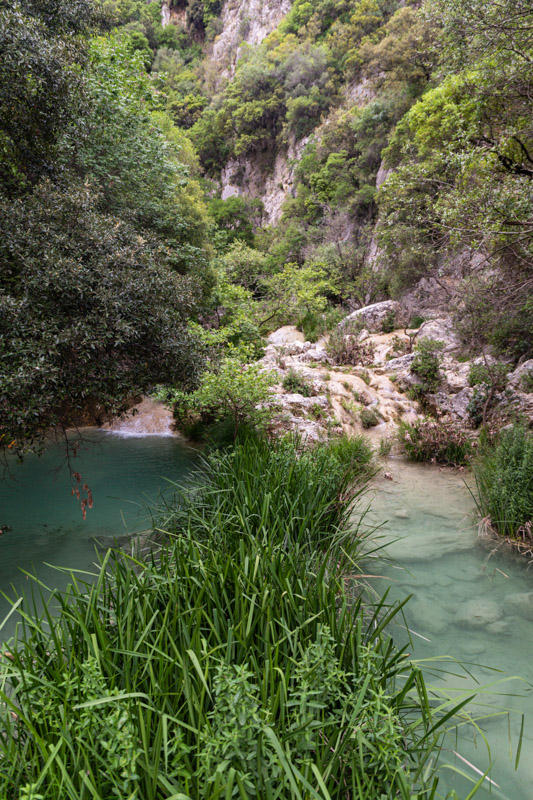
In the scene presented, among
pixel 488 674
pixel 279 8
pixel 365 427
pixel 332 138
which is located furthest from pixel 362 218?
pixel 279 8

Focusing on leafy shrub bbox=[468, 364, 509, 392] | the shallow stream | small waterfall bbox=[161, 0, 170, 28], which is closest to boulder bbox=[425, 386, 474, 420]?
leafy shrub bbox=[468, 364, 509, 392]

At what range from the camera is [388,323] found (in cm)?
1532

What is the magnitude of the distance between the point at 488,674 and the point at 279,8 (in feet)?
148

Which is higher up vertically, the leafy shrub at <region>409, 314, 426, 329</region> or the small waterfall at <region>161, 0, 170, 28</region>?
the small waterfall at <region>161, 0, 170, 28</region>

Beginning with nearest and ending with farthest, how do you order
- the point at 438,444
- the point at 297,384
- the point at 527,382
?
the point at 438,444, the point at 527,382, the point at 297,384

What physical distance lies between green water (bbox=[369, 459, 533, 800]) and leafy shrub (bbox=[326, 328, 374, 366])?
703cm

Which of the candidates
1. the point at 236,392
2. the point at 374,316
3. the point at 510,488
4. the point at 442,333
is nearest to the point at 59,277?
the point at 236,392

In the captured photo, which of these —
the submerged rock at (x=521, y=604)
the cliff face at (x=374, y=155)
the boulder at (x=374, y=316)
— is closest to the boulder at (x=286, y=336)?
the boulder at (x=374, y=316)

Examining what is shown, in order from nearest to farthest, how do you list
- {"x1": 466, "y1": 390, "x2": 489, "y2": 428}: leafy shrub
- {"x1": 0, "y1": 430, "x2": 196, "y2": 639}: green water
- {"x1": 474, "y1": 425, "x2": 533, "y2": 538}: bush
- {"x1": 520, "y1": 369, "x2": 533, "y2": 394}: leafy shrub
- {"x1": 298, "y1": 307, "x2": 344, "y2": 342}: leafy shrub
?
{"x1": 474, "y1": 425, "x2": 533, "y2": 538}: bush < {"x1": 0, "y1": 430, "x2": 196, "y2": 639}: green water < {"x1": 520, "y1": 369, "x2": 533, "y2": 394}: leafy shrub < {"x1": 466, "y1": 390, "x2": 489, "y2": 428}: leafy shrub < {"x1": 298, "y1": 307, "x2": 344, "y2": 342}: leafy shrub

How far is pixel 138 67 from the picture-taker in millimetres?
9680

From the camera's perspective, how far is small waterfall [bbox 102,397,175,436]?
35.3 feet

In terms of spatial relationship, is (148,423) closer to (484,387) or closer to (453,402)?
(453,402)

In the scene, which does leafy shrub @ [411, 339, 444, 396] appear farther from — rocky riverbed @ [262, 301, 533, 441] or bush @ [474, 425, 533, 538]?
bush @ [474, 425, 533, 538]

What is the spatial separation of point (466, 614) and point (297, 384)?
629 centimetres
